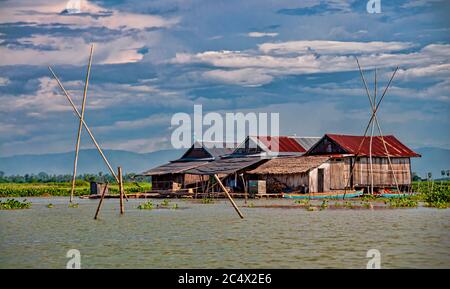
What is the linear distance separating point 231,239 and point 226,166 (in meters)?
29.6

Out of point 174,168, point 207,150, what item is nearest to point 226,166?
point 174,168

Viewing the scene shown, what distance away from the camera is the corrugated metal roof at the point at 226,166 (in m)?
47.8

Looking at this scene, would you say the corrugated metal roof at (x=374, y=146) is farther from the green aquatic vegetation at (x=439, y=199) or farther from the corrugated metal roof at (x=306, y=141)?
the green aquatic vegetation at (x=439, y=199)

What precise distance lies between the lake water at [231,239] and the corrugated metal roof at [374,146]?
58.9ft

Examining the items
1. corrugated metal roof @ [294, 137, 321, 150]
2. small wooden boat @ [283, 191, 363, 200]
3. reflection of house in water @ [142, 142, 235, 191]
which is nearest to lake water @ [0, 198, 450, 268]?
small wooden boat @ [283, 191, 363, 200]

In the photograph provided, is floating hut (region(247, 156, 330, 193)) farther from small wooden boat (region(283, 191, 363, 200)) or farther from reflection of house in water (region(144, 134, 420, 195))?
small wooden boat (region(283, 191, 363, 200))

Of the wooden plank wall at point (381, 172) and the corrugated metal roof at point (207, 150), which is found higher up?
the corrugated metal roof at point (207, 150)

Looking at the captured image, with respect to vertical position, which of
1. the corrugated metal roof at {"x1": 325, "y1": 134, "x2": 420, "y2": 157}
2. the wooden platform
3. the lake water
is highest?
the corrugated metal roof at {"x1": 325, "y1": 134, "x2": 420, "y2": 157}

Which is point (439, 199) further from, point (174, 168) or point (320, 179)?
point (174, 168)

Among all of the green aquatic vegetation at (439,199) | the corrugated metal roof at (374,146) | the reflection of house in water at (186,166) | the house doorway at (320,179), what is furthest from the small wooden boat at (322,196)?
the reflection of house in water at (186,166)

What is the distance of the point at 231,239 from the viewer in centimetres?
2000

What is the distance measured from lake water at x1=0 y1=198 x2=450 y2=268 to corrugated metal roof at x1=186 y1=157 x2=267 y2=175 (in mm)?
17517

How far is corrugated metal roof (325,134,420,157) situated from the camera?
48.2 metres
